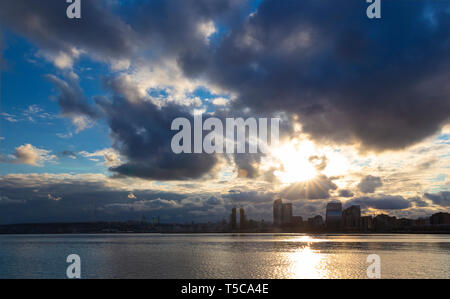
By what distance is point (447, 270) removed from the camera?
279 ft

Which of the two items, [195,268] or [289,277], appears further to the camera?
[195,268]

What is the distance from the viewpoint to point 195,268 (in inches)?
3521
